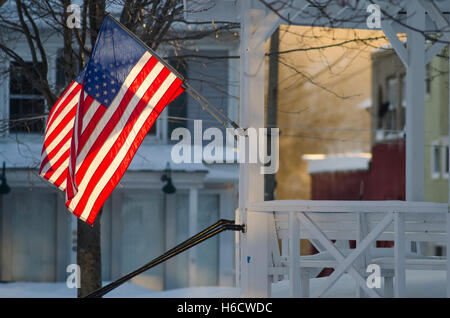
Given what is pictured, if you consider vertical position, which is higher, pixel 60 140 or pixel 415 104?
pixel 415 104

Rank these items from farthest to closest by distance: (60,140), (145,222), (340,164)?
(340,164), (145,222), (60,140)

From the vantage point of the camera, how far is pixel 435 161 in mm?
26062

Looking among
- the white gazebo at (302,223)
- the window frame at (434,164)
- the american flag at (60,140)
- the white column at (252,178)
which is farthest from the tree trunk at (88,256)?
the window frame at (434,164)

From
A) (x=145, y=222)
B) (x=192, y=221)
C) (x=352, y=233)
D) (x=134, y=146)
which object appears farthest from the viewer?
(x=145, y=222)

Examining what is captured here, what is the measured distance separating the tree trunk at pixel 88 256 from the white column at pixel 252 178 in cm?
→ 404

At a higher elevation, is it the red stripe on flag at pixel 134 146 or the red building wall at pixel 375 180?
the red stripe on flag at pixel 134 146

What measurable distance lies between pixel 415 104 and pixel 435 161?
1925cm

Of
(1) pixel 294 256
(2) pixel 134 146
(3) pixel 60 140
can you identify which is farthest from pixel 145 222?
(1) pixel 294 256

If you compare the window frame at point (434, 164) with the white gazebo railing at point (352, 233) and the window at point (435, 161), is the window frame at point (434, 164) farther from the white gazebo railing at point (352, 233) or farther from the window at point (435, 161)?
the white gazebo railing at point (352, 233)

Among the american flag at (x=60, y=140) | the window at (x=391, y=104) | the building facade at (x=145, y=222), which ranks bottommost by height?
the building facade at (x=145, y=222)

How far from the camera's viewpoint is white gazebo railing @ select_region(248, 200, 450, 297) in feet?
19.0

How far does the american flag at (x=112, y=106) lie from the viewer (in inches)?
250

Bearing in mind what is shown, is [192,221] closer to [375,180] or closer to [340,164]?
[375,180]

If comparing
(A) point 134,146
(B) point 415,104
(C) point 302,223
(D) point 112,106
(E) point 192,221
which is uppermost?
(B) point 415,104
